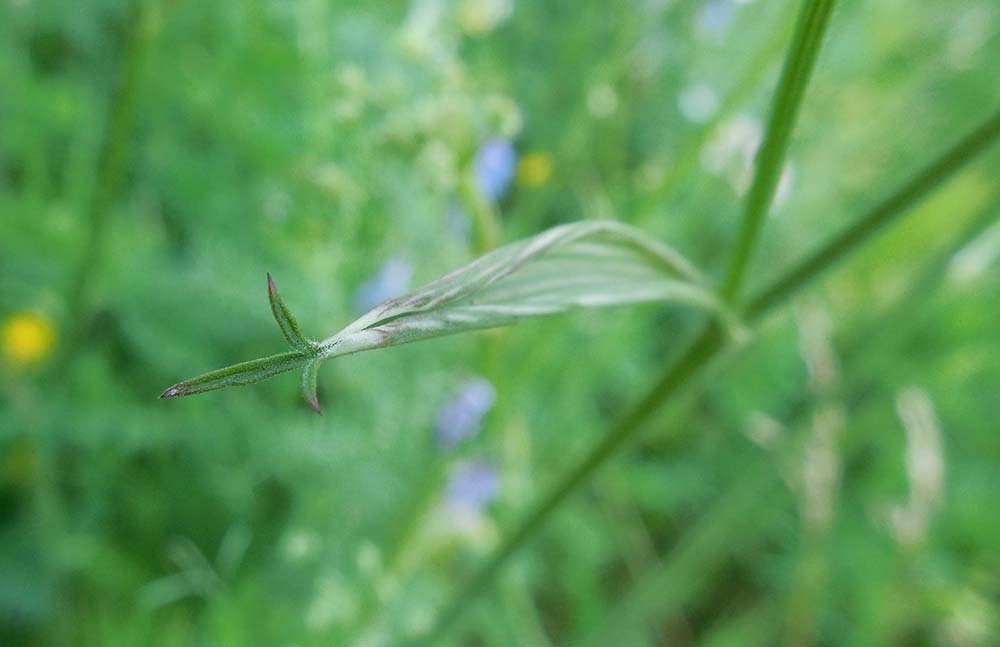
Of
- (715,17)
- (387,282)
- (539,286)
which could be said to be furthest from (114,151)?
(715,17)

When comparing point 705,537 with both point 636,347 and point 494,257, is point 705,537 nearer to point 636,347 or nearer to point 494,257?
point 636,347

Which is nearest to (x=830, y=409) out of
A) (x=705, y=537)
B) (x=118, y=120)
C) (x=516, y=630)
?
(x=705, y=537)

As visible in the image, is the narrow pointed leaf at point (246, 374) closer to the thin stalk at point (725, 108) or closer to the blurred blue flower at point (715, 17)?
the thin stalk at point (725, 108)

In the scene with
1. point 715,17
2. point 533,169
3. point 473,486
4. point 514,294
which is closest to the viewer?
point 514,294

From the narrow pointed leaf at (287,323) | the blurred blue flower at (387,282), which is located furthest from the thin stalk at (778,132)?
the blurred blue flower at (387,282)

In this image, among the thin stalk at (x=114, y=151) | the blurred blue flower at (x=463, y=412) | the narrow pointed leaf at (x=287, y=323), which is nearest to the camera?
the narrow pointed leaf at (x=287, y=323)

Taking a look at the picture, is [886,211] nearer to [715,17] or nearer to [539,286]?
[539,286]
